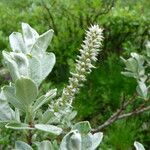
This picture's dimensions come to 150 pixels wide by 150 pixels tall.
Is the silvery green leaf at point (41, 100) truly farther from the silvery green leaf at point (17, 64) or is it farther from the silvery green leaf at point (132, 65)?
the silvery green leaf at point (132, 65)

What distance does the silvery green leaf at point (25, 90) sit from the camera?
1.13 m

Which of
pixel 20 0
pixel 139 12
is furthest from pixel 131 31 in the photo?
pixel 20 0

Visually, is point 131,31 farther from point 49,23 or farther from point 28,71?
point 28,71

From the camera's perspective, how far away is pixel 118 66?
3.75 meters

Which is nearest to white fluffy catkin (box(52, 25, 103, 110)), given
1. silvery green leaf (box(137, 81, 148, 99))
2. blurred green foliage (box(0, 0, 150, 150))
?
silvery green leaf (box(137, 81, 148, 99))

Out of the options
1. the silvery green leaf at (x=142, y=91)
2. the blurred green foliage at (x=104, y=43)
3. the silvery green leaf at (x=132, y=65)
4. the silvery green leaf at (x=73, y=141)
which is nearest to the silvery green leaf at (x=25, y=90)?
the silvery green leaf at (x=73, y=141)

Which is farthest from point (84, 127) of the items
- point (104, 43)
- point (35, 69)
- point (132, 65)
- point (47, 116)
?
point (104, 43)

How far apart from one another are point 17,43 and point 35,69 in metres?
0.13

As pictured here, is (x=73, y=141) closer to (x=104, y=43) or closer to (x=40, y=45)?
(x=40, y=45)

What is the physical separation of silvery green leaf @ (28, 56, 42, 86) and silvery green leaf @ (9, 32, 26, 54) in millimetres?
84

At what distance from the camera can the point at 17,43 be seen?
1299 millimetres

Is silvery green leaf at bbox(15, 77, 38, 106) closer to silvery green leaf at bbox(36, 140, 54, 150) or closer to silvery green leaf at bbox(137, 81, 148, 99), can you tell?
silvery green leaf at bbox(36, 140, 54, 150)

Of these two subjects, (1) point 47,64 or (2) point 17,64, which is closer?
(2) point 17,64

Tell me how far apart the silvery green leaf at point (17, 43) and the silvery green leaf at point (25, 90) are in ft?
0.46
